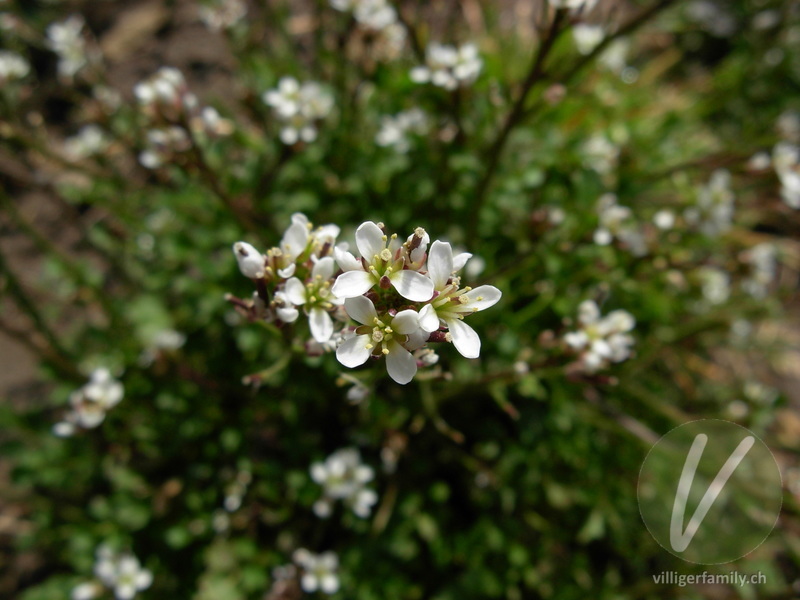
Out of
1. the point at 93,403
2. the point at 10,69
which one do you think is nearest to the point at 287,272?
the point at 93,403

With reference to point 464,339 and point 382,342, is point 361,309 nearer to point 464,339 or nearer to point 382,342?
point 382,342

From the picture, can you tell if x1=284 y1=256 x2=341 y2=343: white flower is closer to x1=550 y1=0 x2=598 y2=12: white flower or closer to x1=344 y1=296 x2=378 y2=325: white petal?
x1=344 y1=296 x2=378 y2=325: white petal

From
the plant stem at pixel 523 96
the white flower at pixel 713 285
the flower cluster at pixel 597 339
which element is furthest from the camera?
the white flower at pixel 713 285

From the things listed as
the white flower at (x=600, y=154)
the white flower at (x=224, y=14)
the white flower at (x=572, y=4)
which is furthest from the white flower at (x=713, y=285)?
the white flower at (x=224, y=14)

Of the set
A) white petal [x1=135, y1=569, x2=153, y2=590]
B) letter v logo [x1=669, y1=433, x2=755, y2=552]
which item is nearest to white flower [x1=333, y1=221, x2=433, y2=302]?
letter v logo [x1=669, y1=433, x2=755, y2=552]

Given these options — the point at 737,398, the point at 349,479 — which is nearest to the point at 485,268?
the point at 349,479

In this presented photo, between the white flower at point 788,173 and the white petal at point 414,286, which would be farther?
the white flower at point 788,173

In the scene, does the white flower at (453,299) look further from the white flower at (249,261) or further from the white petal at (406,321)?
the white flower at (249,261)
